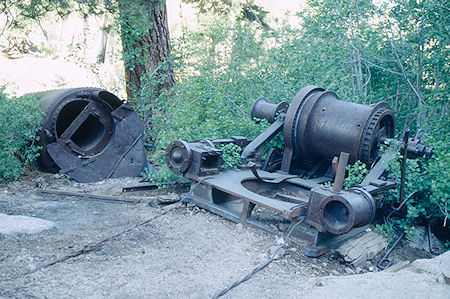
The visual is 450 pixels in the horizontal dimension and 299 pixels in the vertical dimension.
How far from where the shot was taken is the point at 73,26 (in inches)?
1055

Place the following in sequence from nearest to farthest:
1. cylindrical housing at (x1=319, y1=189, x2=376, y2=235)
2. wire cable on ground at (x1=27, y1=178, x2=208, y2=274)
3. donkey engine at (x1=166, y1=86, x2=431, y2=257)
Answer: wire cable on ground at (x1=27, y1=178, x2=208, y2=274) < cylindrical housing at (x1=319, y1=189, x2=376, y2=235) < donkey engine at (x1=166, y1=86, x2=431, y2=257)

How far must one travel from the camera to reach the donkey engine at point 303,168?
3799 millimetres

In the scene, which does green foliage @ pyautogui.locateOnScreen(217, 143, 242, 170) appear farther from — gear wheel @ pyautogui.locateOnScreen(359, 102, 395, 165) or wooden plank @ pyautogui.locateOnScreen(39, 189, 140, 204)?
gear wheel @ pyautogui.locateOnScreen(359, 102, 395, 165)

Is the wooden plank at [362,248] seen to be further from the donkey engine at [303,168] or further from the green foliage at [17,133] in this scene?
the green foliage at [17,133]

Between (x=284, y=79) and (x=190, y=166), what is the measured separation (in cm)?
310

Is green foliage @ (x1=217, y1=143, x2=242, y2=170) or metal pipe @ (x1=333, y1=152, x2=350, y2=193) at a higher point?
Answer: metal pipe @ (x1=333, y1=152, x2=350, y2=193)

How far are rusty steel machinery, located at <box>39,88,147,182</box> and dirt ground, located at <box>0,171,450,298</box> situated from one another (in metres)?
1.36

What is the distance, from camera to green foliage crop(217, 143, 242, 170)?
5.25m

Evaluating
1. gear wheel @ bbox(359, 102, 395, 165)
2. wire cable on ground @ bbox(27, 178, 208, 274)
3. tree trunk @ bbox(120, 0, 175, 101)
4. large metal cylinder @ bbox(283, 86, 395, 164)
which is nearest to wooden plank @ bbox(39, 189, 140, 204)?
wire cable on ground @ bbox(27, 178, 208, 274)

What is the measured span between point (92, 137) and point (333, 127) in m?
4.10

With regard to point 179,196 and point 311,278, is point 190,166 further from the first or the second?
point 311,278

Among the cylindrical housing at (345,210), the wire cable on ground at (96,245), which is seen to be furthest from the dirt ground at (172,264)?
the cylindrical housing at (345,210)

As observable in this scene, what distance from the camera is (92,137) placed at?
705 cm

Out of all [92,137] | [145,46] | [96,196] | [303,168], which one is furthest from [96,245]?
[145,46]
